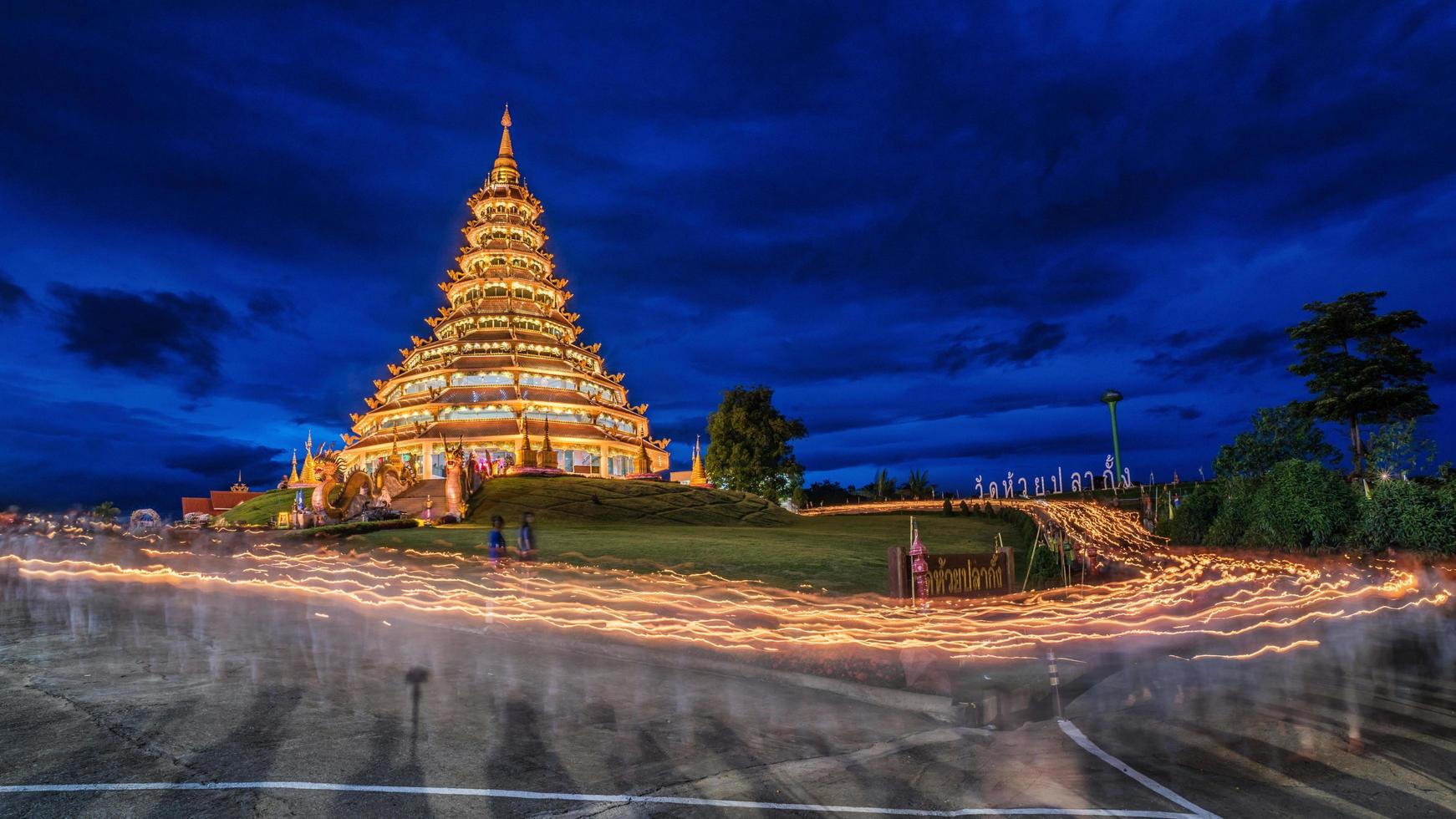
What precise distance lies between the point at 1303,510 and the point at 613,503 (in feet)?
85.0

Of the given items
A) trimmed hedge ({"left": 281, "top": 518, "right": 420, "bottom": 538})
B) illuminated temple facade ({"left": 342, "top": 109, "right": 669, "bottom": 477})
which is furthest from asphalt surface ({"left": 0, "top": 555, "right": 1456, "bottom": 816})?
illuminated temple facade ({"left": 342, "top": 109, "right": 669, "bottom": 477})

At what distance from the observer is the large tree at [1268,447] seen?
1086 inches

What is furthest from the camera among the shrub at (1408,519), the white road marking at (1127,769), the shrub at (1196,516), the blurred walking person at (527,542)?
the shrub at (1196,516)

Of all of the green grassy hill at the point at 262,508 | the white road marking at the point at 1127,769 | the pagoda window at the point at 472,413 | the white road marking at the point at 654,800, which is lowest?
the white road marking at the point at 1127,769

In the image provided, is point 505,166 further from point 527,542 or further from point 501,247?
point 527,542

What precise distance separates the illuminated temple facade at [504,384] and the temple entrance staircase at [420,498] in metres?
7.55

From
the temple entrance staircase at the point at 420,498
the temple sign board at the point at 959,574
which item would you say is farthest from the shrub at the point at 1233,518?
the temple entrance staircase at the point at 420,498

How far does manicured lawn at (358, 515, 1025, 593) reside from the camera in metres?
19.2

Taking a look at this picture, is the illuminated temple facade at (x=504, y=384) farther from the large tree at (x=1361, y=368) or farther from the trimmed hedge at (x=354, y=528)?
the large tree at (x=1361, y=368)

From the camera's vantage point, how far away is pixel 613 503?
35.9 m

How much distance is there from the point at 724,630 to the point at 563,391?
1826 inches

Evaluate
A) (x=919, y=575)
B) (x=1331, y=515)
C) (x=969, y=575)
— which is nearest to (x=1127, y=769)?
(x=919, y=575)

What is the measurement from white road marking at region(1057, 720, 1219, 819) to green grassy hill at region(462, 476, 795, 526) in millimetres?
26114

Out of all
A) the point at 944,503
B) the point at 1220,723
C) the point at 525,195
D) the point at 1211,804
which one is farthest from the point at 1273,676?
the point at 525,195
